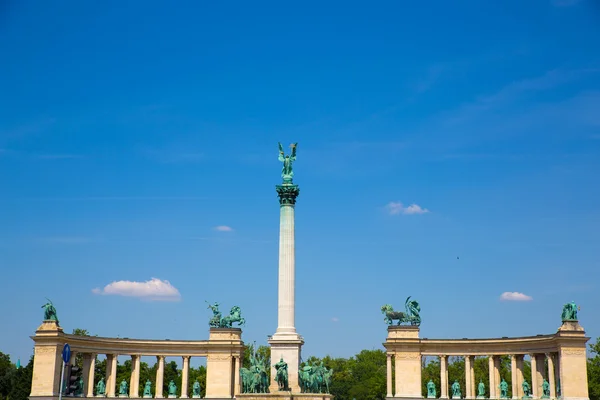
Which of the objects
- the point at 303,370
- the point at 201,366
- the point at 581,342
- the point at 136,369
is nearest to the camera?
the point at 303,370

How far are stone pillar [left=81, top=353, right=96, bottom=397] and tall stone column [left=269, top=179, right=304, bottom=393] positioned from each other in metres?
32.2

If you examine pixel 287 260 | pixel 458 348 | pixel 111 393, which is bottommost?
pixel 111 393

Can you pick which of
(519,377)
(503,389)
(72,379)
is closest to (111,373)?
(503,389)

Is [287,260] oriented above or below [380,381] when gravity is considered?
above

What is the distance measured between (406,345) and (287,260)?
2614 centimetres

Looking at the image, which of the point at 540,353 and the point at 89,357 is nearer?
the point at 540,353

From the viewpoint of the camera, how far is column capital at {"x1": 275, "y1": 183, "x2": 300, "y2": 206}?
288 ft

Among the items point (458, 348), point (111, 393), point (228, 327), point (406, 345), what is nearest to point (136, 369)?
point (111, 393)

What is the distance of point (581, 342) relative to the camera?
90.7m

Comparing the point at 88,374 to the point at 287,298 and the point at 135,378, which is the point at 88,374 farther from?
the point at 287,298

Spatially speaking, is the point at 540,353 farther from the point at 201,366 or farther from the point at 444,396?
the point at 201,366

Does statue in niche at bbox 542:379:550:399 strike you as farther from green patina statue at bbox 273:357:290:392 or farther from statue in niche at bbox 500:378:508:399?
green patina statue at bbox 273:357:290:392

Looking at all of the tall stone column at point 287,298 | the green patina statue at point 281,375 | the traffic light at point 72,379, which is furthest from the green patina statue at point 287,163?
the traffic light at point 72,379

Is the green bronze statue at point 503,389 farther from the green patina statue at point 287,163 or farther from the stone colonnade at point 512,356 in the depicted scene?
the green patina statue at point 287,163
